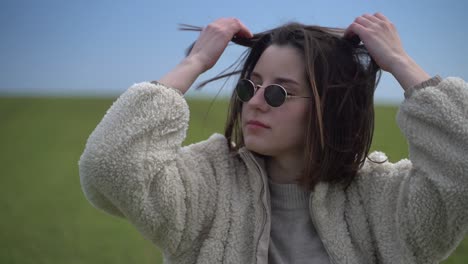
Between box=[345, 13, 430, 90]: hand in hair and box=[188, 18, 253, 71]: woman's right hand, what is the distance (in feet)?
1.61

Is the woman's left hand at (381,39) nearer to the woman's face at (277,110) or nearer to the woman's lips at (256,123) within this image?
the woman's face at (277,110)

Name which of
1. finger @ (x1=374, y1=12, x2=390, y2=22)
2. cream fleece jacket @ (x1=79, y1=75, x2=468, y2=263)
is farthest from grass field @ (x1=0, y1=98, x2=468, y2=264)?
finger @ (x1=374, y1=12, x2=390, y2=22)

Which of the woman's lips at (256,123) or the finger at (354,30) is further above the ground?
the finger at (354,30)

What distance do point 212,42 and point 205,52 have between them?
0.16 ft

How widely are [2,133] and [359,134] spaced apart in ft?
32.1

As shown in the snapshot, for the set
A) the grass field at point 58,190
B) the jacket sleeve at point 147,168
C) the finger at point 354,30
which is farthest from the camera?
the grass field at point 58,190

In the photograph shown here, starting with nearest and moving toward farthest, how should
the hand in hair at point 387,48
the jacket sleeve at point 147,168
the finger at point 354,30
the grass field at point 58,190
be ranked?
the jacket sleeve at point 147,168, the hand in hair at point 387,48, the finger at point 354,30, the grass field at point 58,190

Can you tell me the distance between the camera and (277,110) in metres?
1.82

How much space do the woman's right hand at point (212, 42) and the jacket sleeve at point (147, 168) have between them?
0.78 feet

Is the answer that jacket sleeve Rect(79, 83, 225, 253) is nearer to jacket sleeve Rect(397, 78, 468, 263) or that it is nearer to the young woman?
the young woman

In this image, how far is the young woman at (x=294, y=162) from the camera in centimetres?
165

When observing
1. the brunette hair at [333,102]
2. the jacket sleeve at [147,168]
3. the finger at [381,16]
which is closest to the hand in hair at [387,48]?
the finger at [381,16]

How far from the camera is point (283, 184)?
1.92 metres

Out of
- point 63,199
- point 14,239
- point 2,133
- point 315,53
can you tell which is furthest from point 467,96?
point 2,133
